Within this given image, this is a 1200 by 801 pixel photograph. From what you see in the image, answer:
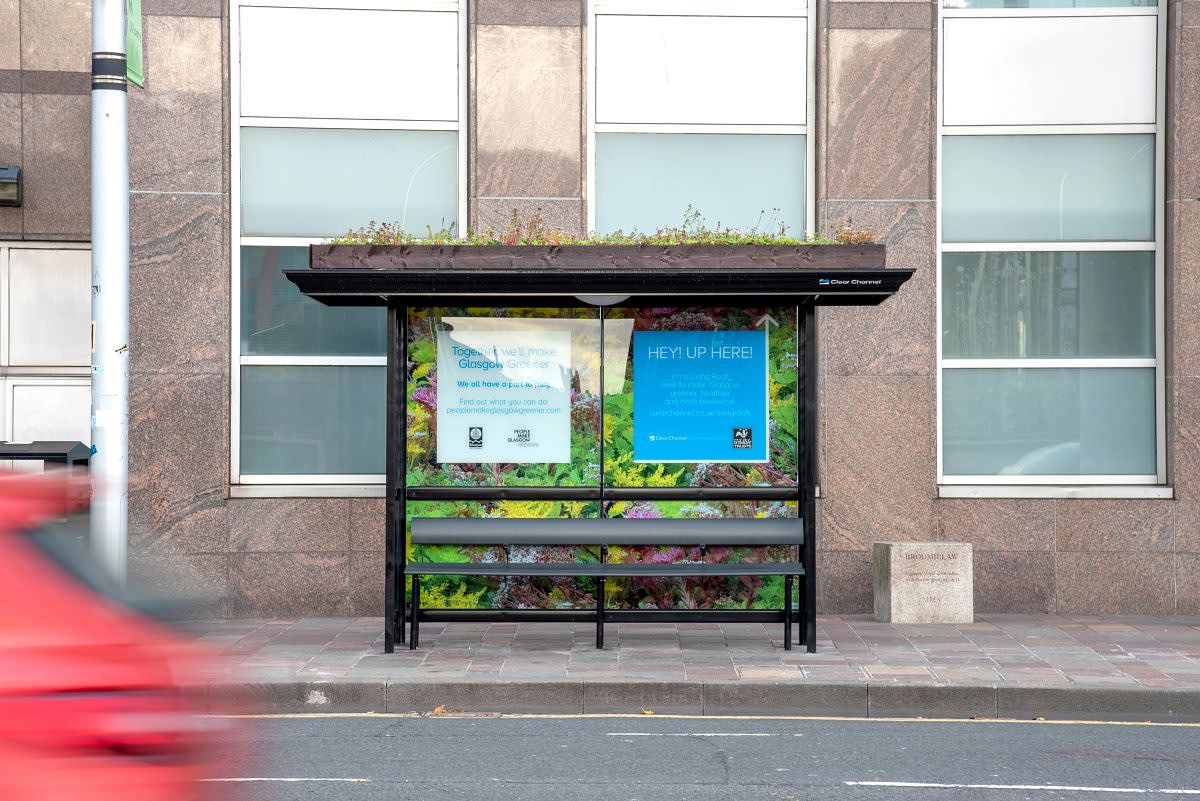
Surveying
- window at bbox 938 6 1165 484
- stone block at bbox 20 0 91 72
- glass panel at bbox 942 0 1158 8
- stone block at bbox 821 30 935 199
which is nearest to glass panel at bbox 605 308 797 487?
stone block at bbox 821 30 935 199


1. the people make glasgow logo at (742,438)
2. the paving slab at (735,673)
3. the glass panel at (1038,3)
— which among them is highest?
the glass panel at (1038,3)

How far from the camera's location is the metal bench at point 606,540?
33.1 feet

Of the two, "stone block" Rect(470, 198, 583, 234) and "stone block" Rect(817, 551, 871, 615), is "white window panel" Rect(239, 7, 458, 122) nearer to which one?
"stone block" Rect(470, 198, 583, 234)

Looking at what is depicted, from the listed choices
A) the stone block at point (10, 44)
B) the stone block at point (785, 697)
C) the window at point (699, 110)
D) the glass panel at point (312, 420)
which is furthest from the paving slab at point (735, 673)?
the stone block at point (10, 44)

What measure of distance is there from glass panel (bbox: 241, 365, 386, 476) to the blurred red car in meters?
9.21

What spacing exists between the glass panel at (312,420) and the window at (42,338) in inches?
67.8

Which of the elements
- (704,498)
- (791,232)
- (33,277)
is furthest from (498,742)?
(33,277)

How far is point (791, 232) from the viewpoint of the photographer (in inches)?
506

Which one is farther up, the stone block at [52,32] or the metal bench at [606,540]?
the stone block at [52,32]

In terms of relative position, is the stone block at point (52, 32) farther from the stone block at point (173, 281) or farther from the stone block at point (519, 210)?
the stone block at point (519, 210)

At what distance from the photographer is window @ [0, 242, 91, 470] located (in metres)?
12.9

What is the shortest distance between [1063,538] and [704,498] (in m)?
4.00

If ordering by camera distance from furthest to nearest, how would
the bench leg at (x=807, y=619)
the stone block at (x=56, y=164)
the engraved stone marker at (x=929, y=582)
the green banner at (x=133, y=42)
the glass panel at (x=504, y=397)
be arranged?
the stone block at (x=56, y=164)
the engraved stone marker at (x=929, y=582)
the glass panel at (x=504, y=397)
the bench leg at (x=807, y=619)
the green banner at (x=133, y=42)

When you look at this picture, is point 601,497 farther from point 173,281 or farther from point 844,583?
point 173,281
